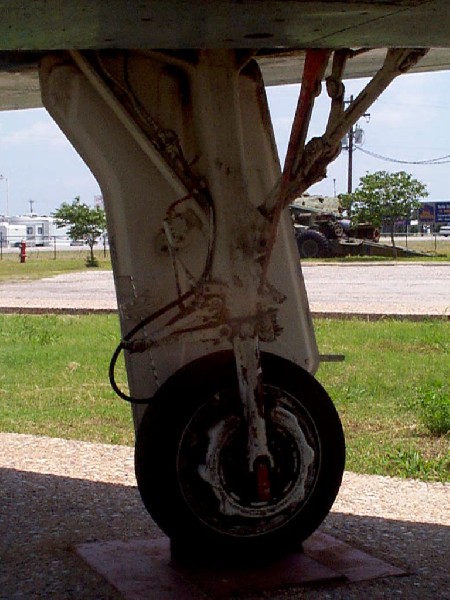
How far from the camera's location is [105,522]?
5840mm

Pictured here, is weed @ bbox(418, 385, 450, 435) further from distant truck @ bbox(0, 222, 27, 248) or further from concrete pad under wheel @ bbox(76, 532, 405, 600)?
distant truck @ bbox(0, 222, 27, 248)

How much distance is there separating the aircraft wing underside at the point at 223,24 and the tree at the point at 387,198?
38.1 metres

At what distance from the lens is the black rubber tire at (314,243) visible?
38.5 metres

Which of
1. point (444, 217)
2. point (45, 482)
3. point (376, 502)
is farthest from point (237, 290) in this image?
point (444, 217)

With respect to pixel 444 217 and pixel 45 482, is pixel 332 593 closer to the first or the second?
pixel 45 482

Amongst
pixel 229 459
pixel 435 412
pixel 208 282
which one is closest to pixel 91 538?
pixel 229 459

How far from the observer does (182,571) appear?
4.52 meters

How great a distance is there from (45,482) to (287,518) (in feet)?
9.89

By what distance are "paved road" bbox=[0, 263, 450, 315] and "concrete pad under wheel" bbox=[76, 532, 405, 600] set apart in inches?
493

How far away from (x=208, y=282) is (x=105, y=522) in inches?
76.4

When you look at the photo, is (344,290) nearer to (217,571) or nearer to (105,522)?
(105,522)

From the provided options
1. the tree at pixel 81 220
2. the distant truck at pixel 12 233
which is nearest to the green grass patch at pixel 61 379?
the tree at pixel 81 220

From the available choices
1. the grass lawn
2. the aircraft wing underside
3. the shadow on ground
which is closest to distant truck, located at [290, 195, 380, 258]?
the grass lawn

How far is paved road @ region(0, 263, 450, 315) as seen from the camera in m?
19.1
